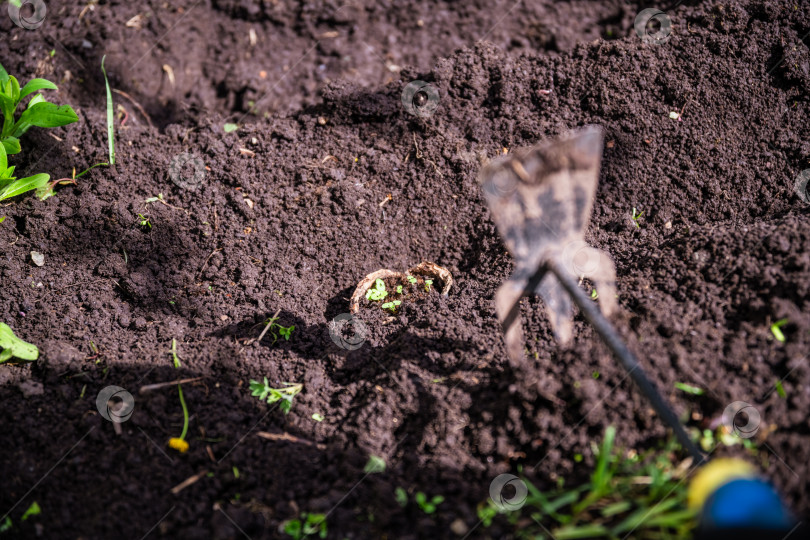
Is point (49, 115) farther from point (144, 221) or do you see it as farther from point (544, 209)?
point (544, 209)

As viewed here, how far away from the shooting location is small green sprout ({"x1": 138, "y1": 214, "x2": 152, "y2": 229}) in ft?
7.88

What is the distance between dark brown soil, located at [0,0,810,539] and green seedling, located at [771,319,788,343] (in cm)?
3

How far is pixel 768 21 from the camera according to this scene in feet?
8.36

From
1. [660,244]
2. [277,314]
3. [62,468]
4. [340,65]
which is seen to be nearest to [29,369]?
[62,468]

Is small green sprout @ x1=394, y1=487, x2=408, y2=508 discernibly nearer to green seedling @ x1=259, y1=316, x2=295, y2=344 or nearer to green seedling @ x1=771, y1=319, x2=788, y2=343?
green seedling @ x1=259, y1=316, x2=295, y2=344

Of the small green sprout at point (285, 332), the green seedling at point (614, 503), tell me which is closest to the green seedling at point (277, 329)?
the small green sprout at point (285, 332)

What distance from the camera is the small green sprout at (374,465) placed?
5.51 feet

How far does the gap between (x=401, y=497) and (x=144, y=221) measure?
1.68 meters

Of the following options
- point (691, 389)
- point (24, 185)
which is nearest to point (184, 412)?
point (24, 185)

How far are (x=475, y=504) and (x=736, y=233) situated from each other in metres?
1.37

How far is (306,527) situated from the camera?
1561 mm

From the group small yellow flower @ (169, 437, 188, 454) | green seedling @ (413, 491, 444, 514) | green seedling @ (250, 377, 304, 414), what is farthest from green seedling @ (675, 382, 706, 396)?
small yellow flower @ (169, 437, 188, 454)

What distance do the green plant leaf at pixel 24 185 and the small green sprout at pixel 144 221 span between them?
1.34 feet

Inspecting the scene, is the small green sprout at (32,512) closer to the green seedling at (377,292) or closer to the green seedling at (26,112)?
the green seedling at (377,292)
